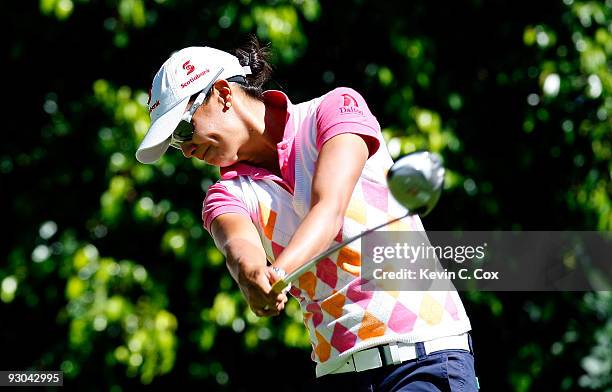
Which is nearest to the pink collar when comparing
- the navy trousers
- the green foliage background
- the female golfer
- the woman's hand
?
the female golfer

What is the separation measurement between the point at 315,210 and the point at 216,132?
384mm

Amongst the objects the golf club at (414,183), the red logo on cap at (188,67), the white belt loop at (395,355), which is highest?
the red logo on cap at (188,67)

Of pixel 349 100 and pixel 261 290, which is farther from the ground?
pixel 349 100

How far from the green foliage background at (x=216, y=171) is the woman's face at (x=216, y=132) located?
2.01 m

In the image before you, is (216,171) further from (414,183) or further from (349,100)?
(414,183)

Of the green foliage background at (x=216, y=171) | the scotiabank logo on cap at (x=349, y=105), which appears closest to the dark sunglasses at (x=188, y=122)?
the scotiabank logo on cap at (x=349, y=105)

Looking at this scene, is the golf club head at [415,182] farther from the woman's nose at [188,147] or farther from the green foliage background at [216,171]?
the green foliage background at [216,171]

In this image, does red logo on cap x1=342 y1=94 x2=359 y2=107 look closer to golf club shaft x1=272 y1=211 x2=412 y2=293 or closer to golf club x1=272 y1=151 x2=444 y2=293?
golf club x1=272 y1=151 x2=444 y2=293

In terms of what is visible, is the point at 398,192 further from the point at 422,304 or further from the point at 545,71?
the point at 545,71

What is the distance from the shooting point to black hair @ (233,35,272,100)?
2.38m

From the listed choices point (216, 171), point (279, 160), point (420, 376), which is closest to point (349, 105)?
point (279, 160)

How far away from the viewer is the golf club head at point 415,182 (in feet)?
6.34

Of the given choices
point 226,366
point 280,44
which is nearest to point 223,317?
point 226,366

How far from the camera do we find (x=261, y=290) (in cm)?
192
